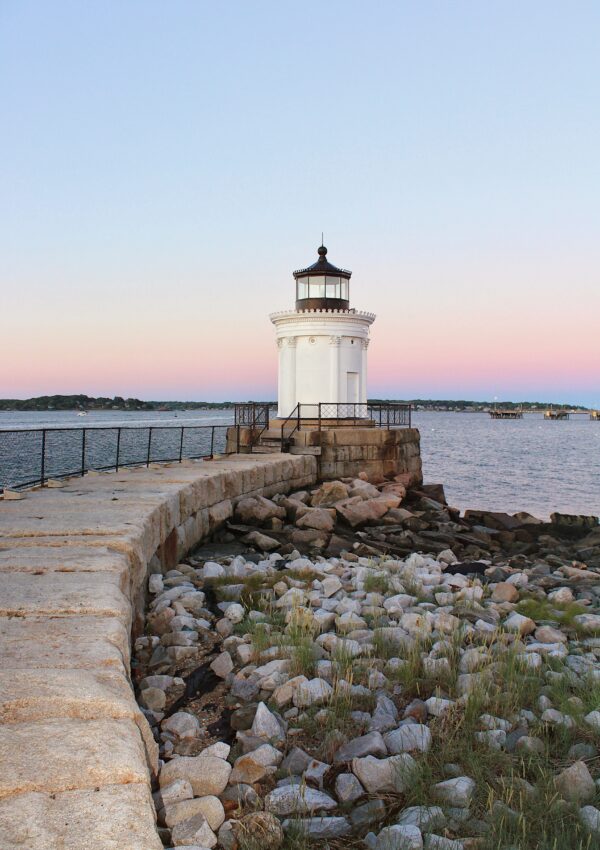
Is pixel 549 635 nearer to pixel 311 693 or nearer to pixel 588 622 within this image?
pixel 588 622

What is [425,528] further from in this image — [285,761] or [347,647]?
[285,761]

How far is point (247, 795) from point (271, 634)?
7.29ft

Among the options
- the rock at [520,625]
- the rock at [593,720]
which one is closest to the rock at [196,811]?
the rock at [593,720]

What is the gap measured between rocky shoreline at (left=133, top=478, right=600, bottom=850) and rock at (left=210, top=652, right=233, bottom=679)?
16mm

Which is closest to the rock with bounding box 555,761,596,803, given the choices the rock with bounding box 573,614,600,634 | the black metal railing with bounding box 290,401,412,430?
the rock with bounding box 573,614,600,634

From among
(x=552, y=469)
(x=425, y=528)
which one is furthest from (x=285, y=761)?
(x=552, y=469)

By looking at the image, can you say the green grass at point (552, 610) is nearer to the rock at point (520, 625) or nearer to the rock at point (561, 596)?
the rock at point (561, 596)

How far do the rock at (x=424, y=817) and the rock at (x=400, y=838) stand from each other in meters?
0.09

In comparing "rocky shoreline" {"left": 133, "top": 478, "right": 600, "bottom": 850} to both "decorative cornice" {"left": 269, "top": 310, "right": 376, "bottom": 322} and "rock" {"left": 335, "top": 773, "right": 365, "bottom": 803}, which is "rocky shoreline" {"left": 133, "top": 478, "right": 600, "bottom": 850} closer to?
"rock" {"left": 335, "top": 773, "right": 365, "bottom": 803}

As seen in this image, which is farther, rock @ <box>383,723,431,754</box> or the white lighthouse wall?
the white lighthouse wall

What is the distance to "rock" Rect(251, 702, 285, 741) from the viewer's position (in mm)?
3982

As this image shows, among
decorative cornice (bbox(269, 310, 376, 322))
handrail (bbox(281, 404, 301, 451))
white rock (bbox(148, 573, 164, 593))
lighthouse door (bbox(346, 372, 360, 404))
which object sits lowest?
white rock (bbox(148, 573, 164, 593))

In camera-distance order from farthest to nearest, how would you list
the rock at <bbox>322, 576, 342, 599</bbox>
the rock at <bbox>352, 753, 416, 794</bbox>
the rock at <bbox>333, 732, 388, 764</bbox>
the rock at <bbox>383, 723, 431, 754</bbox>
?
the rock at <bbox>322, 576, 342, 599</bbox> < the rock at <bbox>383, 723, 431, 754</bbox> < the rock at <bbox>333, 732, 388, 764</bbox> < the rock at <bbox>352, 753, 416, 794</bbox>

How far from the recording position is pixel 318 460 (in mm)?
17203
